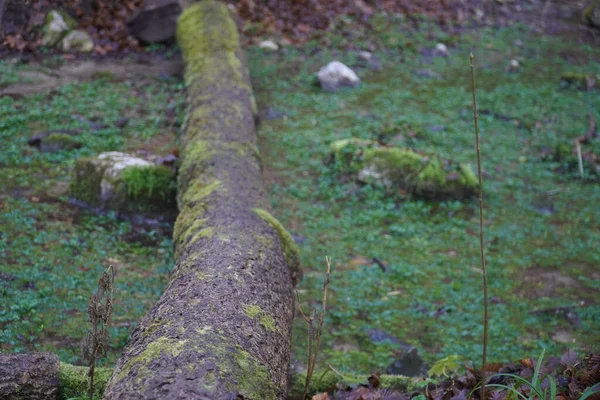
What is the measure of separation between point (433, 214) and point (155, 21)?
18.1 ft

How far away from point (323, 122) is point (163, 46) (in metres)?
3.11

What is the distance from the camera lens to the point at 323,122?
783 cm

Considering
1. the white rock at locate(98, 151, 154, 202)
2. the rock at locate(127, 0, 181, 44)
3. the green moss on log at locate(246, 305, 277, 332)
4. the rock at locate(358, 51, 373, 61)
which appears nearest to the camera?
the green moss on log at locate(246, 305, 277, 332)

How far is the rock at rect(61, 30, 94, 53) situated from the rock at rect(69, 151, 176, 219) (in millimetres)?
3956

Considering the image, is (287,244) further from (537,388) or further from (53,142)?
(53,142)

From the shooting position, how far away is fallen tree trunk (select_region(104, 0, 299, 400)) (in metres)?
2.38

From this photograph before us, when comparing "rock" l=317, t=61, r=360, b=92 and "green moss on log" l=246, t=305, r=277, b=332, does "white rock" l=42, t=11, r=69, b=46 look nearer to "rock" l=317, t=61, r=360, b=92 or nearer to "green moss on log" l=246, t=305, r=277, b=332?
"rock" l=317, t=61, r=360, b=92

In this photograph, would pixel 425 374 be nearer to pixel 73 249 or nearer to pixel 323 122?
pixel 73 249

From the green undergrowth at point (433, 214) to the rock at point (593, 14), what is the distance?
1.96m

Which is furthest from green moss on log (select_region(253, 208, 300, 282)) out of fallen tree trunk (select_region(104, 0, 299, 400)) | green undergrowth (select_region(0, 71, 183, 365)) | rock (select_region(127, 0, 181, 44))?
rock (select_region(127, 0, 181, 44))

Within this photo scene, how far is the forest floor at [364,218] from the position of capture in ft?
14.0

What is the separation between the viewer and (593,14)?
11.8 m

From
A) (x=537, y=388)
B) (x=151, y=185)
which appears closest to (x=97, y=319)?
(x=537, y=388)

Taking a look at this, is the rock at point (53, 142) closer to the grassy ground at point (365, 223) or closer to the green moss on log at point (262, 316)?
the grassy ground at point (365, 223)
